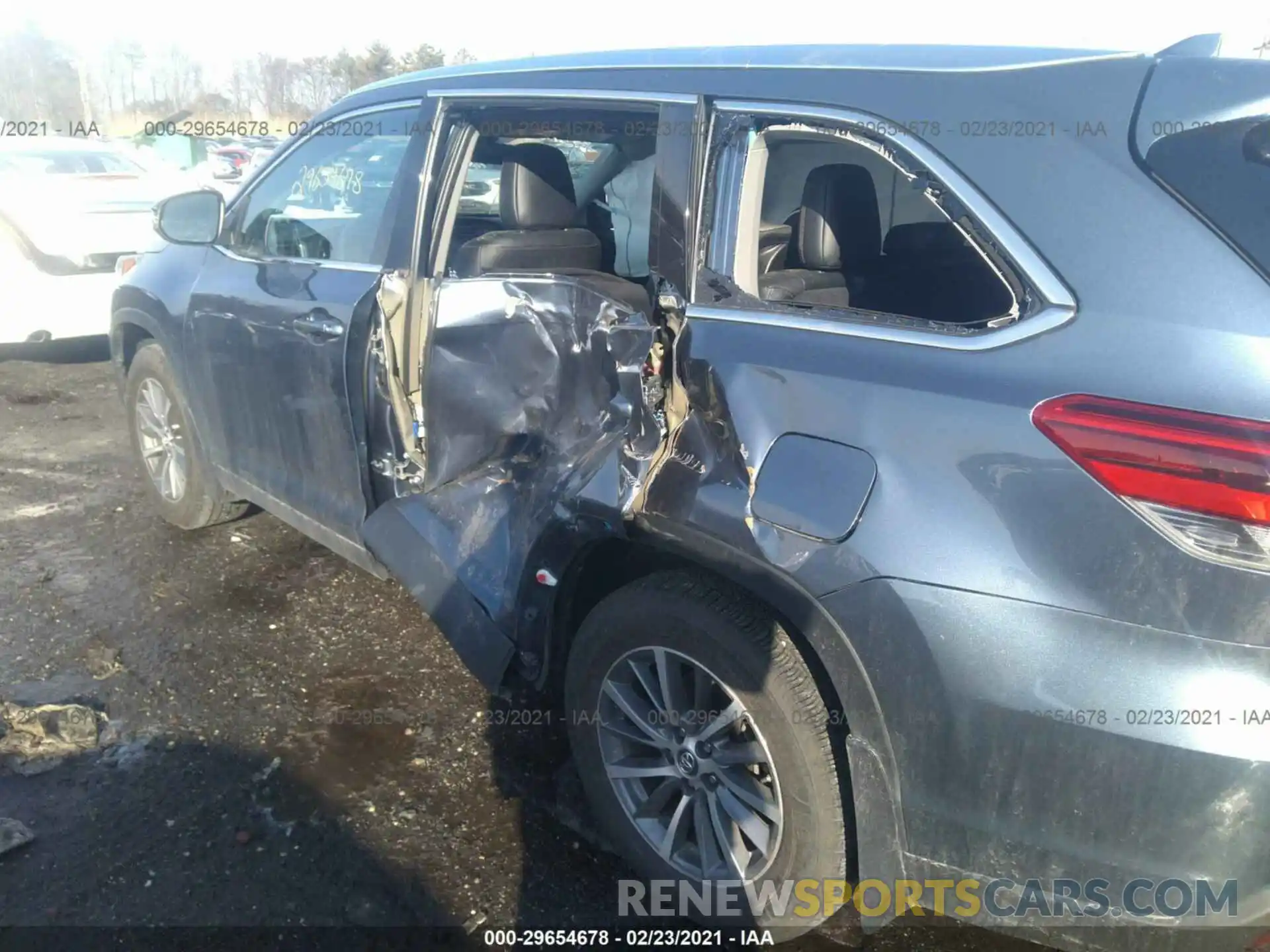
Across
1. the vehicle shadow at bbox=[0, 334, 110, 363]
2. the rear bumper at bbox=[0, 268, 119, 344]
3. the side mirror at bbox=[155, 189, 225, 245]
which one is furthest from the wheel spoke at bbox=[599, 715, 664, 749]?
the vehicle shadow at bbox=[0, 334, 110, 363]

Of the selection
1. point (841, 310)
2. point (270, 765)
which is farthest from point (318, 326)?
point (841, 310)

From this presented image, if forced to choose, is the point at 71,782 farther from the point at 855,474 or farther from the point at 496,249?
the point at 855,474

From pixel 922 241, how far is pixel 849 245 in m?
0.38

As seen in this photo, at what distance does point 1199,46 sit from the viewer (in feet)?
6.09

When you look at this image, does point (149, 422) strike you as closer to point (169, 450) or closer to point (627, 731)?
point (169, 450)

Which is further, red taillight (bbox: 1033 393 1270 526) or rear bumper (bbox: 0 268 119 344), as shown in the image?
rear bumper (bbox: 0 268 119 344)

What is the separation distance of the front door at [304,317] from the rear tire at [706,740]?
122 centimetres

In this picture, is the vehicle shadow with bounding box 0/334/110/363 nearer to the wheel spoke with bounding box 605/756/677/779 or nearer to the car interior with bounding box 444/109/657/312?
Answer: the car interior with bounding box 444/109/657/312

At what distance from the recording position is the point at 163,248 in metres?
4.23

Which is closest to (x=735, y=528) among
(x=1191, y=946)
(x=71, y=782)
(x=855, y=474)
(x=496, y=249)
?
(x=855, y=474)

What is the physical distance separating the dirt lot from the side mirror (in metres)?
1.40

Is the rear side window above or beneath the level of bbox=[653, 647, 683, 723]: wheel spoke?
above

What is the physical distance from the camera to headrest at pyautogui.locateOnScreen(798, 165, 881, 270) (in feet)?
8.46

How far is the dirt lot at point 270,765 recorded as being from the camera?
8.15 feet
